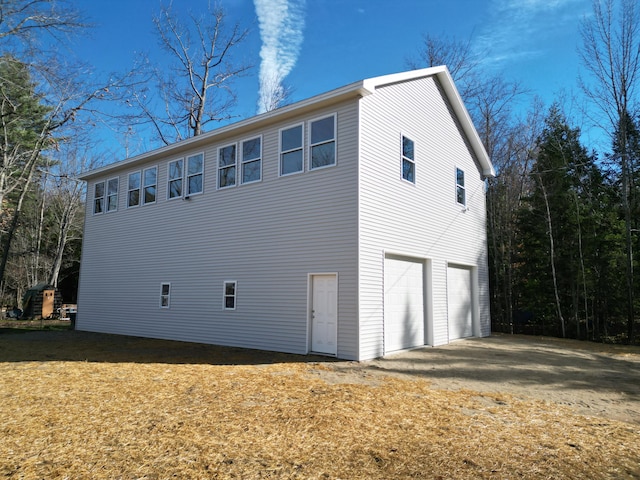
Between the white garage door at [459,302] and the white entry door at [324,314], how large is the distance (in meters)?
5.06

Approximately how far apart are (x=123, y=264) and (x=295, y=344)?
27.3ft

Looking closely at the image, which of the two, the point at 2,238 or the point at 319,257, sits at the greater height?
the point at 2,238

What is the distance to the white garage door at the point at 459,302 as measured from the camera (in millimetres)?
13141

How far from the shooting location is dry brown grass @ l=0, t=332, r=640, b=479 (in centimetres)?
374

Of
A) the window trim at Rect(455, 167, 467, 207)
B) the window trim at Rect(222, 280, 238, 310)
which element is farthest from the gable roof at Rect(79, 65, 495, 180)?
the window trim at Rect(222, 280, 238, 310)

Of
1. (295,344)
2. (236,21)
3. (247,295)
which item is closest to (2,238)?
(236,21)

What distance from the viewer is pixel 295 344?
32.3 feet

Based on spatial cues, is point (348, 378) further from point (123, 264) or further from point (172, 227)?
point (123, 264)

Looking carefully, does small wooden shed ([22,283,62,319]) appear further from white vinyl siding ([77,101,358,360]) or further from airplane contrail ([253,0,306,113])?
airplane contrail ([253,0,306,113])

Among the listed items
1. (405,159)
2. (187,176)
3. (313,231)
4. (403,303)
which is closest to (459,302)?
(403,303)

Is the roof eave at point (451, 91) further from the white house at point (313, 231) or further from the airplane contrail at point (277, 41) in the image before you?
the airplane contrail at point (277, 41)

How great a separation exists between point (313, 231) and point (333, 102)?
123 inches

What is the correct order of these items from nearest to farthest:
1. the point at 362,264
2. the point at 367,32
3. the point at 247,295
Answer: the point at 362,264 → the point at 247,295 → the point at 367,32

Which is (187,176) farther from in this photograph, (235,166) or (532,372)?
(532,372)
